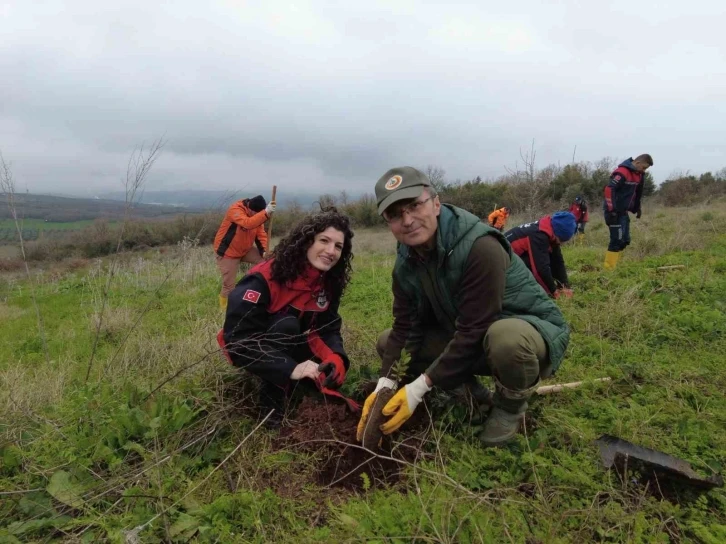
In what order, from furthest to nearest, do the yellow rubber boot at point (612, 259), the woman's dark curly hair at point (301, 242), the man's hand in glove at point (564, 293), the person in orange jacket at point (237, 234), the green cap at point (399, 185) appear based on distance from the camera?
1. the yellow rubber boot at point (612, 259)
2. the person in orange jacket at point (237, 234)
3. the man's hand in glove at point (564, 293)
4. the woman's dark curly hair at point (301, 242)
5. the green cap at point (399, 185)

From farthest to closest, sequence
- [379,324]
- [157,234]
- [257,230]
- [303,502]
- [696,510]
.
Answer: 1. [157,234]
2. [257,230]
3. [379,324]
4. [303,502]
5. [696,510]

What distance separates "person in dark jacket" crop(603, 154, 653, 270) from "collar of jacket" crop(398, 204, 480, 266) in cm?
492

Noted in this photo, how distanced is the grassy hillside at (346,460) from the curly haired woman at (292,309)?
228 millimetres

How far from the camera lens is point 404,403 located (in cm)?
208

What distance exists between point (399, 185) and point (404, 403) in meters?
1.11

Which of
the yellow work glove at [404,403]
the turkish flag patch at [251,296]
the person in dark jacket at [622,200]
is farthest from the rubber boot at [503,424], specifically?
the person in dark jacket at [622,200]

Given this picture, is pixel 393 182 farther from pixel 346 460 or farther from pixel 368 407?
pixel 346 460

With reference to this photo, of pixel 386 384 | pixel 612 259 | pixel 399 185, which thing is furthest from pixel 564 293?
pixel 399 185

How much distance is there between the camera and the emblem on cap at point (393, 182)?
1972 millimetres

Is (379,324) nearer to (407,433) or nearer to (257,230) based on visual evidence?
(407,433)

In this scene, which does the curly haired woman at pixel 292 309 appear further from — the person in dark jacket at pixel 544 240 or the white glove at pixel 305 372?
the person in dark jacket at pixel 544 240

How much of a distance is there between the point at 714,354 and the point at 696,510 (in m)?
1.83

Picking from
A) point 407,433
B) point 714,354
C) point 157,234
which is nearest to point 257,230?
point 407,433

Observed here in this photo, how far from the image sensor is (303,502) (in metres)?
1.83
